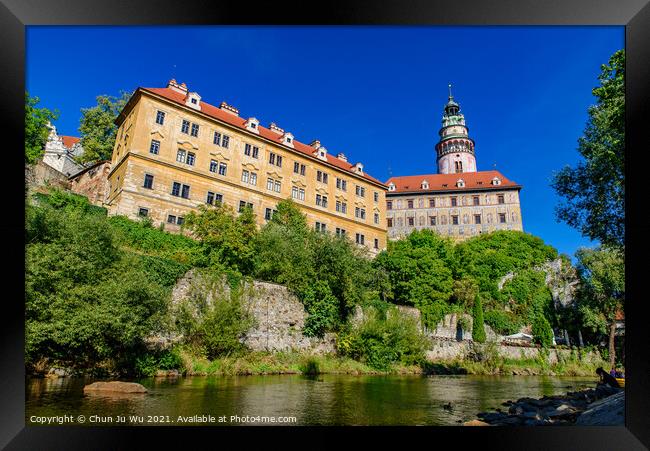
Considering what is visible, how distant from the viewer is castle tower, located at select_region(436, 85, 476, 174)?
5110 centimetres

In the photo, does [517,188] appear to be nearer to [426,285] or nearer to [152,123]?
[426,285]

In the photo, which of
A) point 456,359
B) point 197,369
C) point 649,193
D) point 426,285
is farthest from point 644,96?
point 426,285

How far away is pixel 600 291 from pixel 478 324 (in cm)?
599

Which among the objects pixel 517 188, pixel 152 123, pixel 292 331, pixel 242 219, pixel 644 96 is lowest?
pixel 292 331

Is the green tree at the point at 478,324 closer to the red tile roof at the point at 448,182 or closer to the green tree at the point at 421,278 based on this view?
the green tree at the point at 421,278

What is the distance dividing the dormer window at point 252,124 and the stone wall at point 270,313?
13547 millimetres

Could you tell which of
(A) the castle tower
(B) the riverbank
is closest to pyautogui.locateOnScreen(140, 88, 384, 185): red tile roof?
(B) the riverbank

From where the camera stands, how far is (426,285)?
21.6 m

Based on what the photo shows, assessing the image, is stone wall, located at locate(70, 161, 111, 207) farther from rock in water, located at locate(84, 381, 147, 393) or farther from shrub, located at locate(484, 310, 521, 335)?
shrub, located at locate(484, 310, 521, 335)

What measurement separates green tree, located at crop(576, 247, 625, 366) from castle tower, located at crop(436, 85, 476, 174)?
31812 millimetres

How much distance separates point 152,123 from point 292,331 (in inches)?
533

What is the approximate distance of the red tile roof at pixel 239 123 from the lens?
21600 mm
